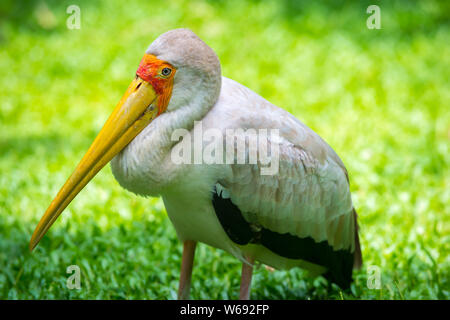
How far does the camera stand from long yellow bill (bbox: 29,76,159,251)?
292cm

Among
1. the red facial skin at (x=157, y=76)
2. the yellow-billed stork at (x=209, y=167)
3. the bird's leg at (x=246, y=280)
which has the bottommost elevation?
the bird's leg at (x=246, y=280)

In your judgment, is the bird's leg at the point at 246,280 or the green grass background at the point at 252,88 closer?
the bird's leg at the point at 246,280

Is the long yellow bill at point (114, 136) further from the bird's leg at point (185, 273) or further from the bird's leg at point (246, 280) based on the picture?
the bird's leg at point (246, 280)

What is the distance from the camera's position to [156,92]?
9.56 ft

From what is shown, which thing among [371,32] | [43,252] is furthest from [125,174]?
[371,32]

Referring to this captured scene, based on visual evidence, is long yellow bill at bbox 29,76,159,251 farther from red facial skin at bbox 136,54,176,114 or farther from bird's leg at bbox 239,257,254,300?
bird's leg at bbox 239,257,254,300

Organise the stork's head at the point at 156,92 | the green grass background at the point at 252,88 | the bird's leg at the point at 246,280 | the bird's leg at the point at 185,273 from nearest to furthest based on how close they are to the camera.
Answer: the stork's head at the point at 156,92 < the bird's leg at the point at 246,280 < the bird's leg at the point at 185,273 < the green grass background at the point at 252,88

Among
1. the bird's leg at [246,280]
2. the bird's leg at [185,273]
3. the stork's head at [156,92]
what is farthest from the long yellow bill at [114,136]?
the bird's leg at [246,280]

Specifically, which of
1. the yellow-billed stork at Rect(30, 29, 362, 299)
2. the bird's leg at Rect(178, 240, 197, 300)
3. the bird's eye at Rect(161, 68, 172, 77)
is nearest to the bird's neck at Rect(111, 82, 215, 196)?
the yellow-billed stork at Rect(30, 29, 362, 299)

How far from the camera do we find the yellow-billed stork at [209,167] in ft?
9.45

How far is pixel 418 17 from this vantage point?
8852mm

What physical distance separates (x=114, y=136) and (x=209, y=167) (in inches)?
19.2

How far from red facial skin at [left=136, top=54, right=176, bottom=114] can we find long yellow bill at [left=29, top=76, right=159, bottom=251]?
27mm

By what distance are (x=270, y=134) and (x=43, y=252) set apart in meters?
2.08
